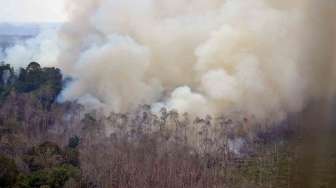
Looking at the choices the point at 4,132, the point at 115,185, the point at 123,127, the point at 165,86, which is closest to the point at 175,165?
the point at 115,185

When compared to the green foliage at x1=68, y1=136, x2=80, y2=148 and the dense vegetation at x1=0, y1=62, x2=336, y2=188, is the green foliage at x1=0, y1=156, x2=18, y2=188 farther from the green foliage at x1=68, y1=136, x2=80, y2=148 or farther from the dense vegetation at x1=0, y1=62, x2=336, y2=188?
the green foliage at x1=68, y1=136, x2=80, y2=148

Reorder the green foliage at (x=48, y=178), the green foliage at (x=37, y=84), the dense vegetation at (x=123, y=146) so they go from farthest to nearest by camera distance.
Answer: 1. the green foliage at (x=37, y=84)
2. the dense vegetation at (x=123, y=146)
3. the green foliage at (x=48, y=178)

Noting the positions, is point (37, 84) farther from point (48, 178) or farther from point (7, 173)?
point (7, 173)

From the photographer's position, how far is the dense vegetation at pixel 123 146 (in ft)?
32.7

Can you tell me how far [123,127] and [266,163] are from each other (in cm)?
597

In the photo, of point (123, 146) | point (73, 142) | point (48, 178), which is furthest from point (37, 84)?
point (48, 178)

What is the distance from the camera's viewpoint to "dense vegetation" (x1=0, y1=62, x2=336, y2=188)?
9969 millimetres

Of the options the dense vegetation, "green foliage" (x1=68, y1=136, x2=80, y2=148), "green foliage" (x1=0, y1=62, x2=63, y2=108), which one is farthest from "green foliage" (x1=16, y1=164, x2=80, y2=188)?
"green foliage" (x1=0, y1=62, x2=63, y2=108)

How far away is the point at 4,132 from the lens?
1386cm

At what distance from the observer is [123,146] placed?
1347 centimetres

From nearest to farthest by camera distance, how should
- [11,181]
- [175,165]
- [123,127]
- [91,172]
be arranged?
[11,181] < [91,172] < [175,165] < [123,127]

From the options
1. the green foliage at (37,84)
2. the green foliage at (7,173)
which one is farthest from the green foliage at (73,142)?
the green foliage at (37,84)

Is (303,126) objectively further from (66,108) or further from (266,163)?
(66,108)

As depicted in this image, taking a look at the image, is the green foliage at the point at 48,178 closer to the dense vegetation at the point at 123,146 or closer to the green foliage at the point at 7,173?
the dense vegetation at the point at 123,146
